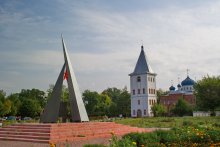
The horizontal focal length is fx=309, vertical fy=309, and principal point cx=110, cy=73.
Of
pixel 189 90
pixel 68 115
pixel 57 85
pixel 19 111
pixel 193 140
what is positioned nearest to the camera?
pixel 193 140

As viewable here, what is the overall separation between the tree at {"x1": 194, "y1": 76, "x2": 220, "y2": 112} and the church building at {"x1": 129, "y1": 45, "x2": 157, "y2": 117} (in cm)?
1551

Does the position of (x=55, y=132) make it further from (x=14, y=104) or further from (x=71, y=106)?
(x=14, y=104)

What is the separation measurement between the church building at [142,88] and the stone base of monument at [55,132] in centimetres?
4157

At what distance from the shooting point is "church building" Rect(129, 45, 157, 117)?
204 feet

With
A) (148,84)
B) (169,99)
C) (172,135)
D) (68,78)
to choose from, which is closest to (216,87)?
(148,84)

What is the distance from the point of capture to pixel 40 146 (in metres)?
14.6

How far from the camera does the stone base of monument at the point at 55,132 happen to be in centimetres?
1688

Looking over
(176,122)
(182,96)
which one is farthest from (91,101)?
(176,122)

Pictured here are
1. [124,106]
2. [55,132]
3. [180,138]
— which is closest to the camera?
[180,138]

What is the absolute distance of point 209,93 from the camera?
4622 cm

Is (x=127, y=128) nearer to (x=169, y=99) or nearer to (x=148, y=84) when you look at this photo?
(x=148, y=84)

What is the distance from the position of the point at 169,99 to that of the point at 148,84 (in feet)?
38.8

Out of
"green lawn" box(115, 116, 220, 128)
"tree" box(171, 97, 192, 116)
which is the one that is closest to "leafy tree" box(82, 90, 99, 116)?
"tree" box(171, 97, 192, 116)

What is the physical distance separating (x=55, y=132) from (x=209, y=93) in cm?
3401
